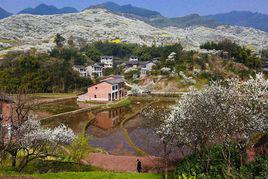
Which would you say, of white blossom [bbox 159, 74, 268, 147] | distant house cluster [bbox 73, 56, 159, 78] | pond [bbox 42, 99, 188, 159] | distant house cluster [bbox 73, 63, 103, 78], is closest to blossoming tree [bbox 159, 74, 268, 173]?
white blossom [bbox 159, 74, 268, 147]

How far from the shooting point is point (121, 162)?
34.2 meters

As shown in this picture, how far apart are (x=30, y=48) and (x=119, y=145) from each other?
113 m

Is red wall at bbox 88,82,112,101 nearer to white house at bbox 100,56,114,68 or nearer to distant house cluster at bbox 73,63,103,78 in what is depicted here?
A: distant house cluster at bbox 73,63,103,78

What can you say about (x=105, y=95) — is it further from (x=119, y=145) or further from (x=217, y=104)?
(x=217, y=104)

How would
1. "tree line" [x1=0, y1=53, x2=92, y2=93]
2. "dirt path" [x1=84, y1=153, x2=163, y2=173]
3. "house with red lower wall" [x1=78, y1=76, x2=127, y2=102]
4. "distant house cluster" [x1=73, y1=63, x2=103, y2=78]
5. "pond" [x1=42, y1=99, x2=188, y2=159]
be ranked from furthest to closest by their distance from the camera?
"distant house cluster" [x1=73, y1=63, x2=103, y2=78] → "tree line" [x1=0, y1=53, x2=92, y2=93] → "house with red lower wall" [x1=78, y1=76, x2=127, y2=102] → "pond" [x1=42, y1=99, x2=188, y2=159] → "dirt path" [x1=84, y1=153, x2=163, y2=173]

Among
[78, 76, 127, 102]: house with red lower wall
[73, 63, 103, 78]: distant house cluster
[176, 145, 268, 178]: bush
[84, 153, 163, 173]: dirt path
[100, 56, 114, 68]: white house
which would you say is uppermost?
[100, 56, 114, 68]: white house

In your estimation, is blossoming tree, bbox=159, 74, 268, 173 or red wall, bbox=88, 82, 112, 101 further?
red wall, bbox=88, 82, 112, 101

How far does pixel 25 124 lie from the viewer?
2900 cm

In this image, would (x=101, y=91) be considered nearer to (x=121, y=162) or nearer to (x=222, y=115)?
(x=121, y=162)

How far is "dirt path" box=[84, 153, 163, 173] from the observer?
3164 cm

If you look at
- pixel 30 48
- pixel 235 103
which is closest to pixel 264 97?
pixel 235 103

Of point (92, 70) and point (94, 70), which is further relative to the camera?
point (94, 70)

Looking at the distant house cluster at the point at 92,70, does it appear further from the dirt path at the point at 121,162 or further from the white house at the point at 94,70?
the dirt path at the point at 121,162

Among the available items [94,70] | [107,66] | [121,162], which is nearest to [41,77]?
[94,70]
